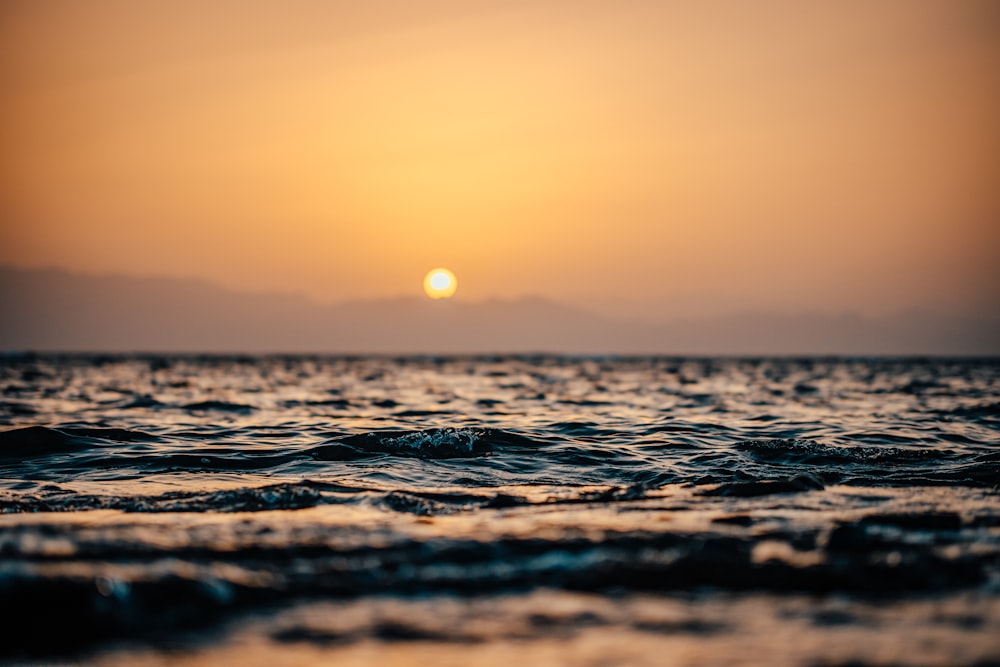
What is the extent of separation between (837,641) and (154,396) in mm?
27039

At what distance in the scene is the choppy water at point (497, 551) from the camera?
14.4 ft

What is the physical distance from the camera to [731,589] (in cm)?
532

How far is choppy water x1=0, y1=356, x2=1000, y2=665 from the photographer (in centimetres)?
439

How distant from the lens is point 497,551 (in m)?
6.24

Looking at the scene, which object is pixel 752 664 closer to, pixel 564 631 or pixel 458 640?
pixel 564 631

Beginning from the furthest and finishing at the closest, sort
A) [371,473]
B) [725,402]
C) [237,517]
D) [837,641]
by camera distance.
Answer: [725,402]
[371,473]
[237,517]
[837,641]

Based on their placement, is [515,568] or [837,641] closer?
[837,641]

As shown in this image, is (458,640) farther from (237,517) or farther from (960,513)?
(960,513)

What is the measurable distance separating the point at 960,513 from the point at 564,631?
5.30m

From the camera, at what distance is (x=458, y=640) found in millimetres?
4418

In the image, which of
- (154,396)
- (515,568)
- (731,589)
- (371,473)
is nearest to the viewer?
(731,589)

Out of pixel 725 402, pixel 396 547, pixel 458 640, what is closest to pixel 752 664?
pixel 458 640

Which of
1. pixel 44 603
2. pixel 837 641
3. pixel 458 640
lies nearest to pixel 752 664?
pixel 837 641

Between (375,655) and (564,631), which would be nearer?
(375,655)
